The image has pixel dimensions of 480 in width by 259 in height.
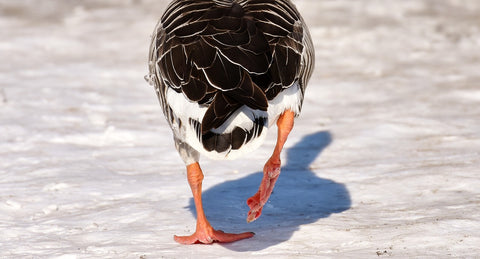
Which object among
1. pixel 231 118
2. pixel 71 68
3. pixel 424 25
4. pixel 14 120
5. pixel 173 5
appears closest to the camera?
pixel 231 118

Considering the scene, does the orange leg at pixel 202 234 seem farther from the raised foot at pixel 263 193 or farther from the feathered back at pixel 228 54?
the feathered back at pixel 228 54

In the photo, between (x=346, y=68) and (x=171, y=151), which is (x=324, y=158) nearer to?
(x=171, y=151)

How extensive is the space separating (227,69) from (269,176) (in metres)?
0.85

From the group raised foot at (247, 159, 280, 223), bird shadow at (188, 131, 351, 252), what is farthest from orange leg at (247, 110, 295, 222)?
bird shadow at (188, 131, 351, 252)

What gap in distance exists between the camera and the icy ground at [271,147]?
4.75 meters

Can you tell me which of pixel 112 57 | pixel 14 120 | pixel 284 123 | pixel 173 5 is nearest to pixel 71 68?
pixel 112 57

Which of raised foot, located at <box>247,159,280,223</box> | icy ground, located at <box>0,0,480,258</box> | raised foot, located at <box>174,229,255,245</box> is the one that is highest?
raised foot, located at <box>247,159,280,223</box>

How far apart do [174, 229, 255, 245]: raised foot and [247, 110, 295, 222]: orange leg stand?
0.83ft

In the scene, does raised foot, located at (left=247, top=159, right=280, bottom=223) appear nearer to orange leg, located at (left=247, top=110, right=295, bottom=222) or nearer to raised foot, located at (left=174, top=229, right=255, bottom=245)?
orange leg, located at (left=247, top=110, right=295, bottom=222)

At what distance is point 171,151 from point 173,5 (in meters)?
2.12

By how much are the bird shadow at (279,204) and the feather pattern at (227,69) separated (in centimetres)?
83

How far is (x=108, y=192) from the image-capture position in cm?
595

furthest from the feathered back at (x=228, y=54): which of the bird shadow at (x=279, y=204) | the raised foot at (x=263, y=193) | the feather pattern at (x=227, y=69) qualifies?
the bird shadow at (x=279, y=204)

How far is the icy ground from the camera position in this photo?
475cm
